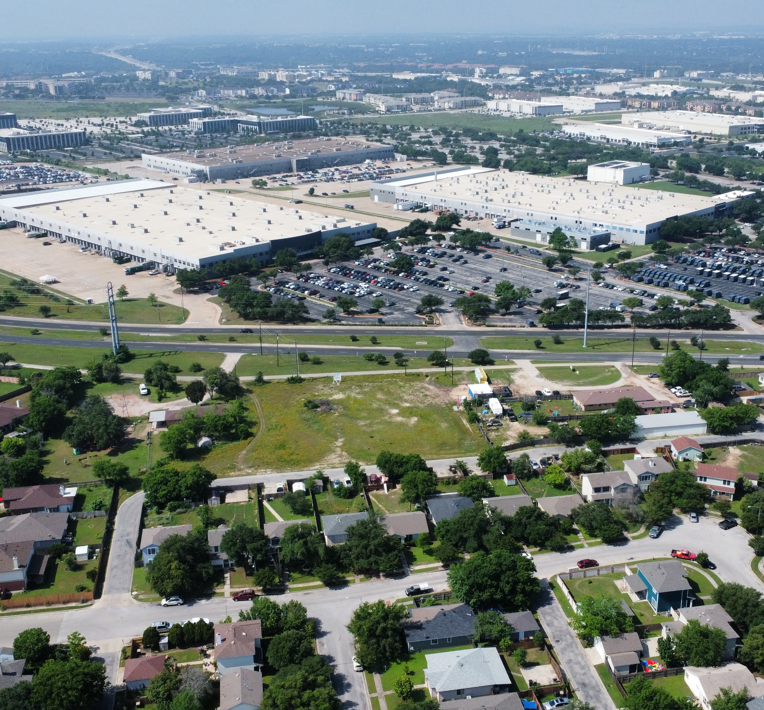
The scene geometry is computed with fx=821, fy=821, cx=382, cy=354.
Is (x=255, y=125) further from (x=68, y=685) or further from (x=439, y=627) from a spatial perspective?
(x=68, y=685)

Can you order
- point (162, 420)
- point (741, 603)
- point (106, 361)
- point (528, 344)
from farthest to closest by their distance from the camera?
point (528, 344), point (106, 361), point (162, 420), point (741, 603)

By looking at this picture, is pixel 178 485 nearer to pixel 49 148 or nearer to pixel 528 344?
pixel 528 344

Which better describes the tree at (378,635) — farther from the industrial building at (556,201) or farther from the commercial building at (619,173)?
the commercial building at (619,173)

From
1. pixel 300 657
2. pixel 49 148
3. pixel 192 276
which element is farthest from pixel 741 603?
pixel 49 148

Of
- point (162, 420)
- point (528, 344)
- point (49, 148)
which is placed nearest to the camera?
point (162, 420)

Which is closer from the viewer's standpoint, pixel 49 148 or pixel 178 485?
pixel 178 485

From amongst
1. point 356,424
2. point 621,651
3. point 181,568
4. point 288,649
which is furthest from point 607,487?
point 181,568
